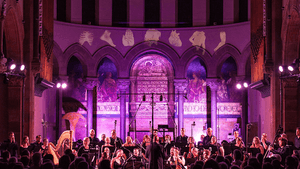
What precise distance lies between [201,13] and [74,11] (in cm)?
808

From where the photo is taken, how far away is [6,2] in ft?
49.8

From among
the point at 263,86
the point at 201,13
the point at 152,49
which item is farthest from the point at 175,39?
the point at 263,86

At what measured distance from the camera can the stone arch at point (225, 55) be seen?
81.1ft

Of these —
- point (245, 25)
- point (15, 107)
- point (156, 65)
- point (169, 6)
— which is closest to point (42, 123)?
point (15, 107)

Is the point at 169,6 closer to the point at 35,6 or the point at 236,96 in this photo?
the point at 236,96

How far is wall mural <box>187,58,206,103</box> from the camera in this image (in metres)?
26.7

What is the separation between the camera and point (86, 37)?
999 inches

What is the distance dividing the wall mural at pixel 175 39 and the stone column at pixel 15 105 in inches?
440

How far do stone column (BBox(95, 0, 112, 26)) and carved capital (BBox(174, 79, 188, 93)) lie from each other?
5710mm

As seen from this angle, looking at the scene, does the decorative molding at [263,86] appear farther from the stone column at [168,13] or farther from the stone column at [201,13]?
the stone column at [168,13]

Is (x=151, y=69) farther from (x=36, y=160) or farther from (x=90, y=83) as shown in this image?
(x=36, y=160)

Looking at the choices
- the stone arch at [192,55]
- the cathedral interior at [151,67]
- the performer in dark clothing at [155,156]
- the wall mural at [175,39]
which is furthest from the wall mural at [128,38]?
the performer in dark clothing at [155,156]

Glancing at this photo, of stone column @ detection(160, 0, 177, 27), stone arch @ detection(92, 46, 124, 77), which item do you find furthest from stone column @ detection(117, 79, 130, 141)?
stone column @ detection(160, 0, 177, 27)

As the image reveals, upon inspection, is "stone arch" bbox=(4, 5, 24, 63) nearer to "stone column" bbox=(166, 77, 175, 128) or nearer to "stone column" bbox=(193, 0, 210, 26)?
"stone column" bbox=(166, 77, 175, 128)
